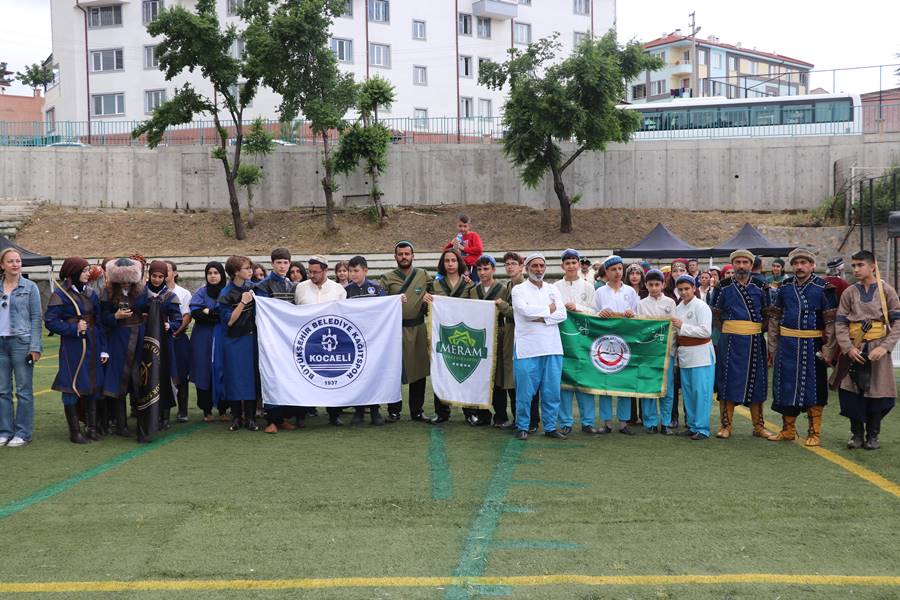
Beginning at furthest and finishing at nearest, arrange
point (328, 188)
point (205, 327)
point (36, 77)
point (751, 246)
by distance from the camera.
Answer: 1. point (36, 77)
2. point (328, 188)
3. point (751, 246)
4. point (205, 327)

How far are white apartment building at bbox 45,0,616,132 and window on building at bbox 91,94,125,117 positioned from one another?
0.05 metres

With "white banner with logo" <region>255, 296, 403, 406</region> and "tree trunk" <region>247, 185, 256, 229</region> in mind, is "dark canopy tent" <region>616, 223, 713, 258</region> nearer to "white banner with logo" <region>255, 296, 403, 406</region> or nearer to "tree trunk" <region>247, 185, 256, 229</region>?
"white banner with logo" <region>255, 296, 403, 406</region>

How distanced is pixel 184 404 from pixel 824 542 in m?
6.60

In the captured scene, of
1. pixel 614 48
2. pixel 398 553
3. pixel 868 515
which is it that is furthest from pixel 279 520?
pixel 614 48

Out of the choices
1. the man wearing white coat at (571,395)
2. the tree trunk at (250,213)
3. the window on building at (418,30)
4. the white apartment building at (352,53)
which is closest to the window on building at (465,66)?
the white apartment building at (352,53)

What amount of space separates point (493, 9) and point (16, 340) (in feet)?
149

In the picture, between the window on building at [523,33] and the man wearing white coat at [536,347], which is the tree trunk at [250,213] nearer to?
the man wearing white coat at [536,347]

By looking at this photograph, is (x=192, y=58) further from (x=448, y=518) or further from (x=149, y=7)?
(x=448, y=518)

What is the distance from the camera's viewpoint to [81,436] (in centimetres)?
812

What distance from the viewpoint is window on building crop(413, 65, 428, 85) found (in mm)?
48781

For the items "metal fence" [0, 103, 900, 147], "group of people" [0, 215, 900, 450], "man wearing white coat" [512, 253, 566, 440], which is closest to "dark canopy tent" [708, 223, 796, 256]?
"group of people" [0, 215, 900, 450]

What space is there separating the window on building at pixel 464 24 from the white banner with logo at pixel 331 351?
144ft

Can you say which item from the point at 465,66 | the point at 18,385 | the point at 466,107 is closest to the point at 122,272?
the point at 18,385

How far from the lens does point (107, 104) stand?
156ft
